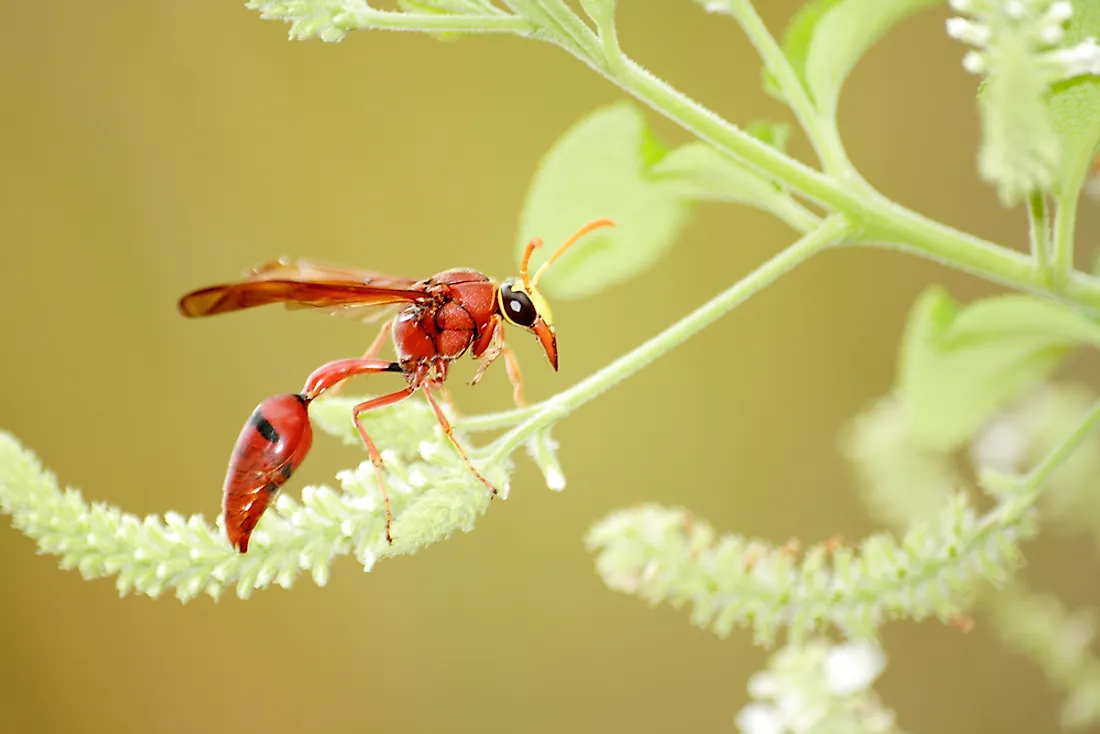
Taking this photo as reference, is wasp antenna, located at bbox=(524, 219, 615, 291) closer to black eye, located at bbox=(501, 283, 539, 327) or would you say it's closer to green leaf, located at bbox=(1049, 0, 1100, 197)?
black eye, located at bbox=(501, 283, 539, 327)

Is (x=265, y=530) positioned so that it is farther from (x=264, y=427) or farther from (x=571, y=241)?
(x=571, y=241)

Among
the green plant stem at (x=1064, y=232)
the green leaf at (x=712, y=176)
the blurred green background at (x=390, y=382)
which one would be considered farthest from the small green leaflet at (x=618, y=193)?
A: the blurred green background at (x=390, y=382)

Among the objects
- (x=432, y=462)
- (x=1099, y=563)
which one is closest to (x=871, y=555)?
(x=432, y=462)

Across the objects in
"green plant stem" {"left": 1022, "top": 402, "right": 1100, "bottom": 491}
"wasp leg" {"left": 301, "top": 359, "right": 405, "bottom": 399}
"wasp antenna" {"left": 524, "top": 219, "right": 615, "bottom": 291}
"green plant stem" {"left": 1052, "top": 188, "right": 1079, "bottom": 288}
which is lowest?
"green plant stem" {"left": 1022, "top": 402, "right": 1100, "bottom": 491}

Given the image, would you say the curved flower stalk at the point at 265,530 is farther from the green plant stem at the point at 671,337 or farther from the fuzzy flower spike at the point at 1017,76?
the fuzzy flower spike at the point at 1017,76

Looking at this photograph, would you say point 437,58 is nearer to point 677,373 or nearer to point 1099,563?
point 677,373

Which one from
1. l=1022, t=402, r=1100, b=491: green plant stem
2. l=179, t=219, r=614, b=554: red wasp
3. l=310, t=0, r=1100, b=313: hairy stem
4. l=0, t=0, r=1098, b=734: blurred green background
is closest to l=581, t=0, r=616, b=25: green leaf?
l=310, t=0, r=1100, b=313: hairy stem
